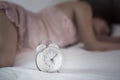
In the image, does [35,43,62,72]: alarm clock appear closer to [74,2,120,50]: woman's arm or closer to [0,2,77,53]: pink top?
[0,2,77,53]: pink top

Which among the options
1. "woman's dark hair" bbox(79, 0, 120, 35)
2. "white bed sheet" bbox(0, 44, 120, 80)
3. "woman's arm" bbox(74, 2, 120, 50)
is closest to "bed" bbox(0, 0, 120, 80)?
"white bed sheet" bbox(0, 44, 120, 80)

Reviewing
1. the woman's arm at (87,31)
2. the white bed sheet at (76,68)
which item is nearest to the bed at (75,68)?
the white bed sheet at (76,68)

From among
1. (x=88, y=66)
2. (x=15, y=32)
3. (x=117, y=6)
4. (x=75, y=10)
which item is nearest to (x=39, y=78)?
(x=88, y=66)

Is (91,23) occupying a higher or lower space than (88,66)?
higher

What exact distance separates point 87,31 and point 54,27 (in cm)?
20

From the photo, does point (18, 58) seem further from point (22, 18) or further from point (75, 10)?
point (75, 10)

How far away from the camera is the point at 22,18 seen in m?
1.33

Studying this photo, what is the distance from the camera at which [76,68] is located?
41.4 inches

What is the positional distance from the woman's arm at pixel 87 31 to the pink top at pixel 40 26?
68mm

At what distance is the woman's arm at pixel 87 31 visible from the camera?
145cm

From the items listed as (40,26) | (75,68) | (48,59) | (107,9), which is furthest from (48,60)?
(107,9)

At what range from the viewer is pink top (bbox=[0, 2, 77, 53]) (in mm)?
1277

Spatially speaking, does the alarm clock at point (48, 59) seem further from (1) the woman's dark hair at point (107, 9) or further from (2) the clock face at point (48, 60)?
(1) the woman's dark hair at point (107, 9)

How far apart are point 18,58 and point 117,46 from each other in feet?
1.94
